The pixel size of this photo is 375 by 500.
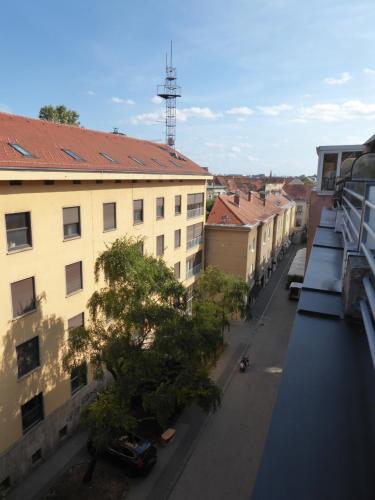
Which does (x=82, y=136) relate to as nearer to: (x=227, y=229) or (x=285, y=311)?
(x=227, y=229)

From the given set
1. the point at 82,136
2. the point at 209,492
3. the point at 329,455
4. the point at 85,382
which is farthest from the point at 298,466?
the point at 82,136

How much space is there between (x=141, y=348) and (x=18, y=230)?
18.7 feet

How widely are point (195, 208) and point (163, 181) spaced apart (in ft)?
18.5

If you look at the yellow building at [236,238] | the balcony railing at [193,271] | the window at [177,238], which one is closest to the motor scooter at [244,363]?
the balcony railing at [193,271]

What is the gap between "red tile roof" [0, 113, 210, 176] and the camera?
1282 cm

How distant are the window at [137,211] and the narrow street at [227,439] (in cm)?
995

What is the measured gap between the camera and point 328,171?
76.0 ft

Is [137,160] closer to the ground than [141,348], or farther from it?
farther from it

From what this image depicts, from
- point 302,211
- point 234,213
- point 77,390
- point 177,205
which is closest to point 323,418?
point 77,390

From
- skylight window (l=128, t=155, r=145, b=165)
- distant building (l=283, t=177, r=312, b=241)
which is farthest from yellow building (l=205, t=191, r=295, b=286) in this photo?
distant building (l=283, t=177, r=312, b=241)

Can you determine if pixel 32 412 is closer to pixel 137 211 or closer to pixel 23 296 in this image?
pixel 23 296

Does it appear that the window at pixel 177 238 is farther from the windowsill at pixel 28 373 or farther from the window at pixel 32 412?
the window at pixel 32 412

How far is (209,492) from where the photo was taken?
42.4 feet

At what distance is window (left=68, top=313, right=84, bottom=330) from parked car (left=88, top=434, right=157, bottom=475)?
4.71m
